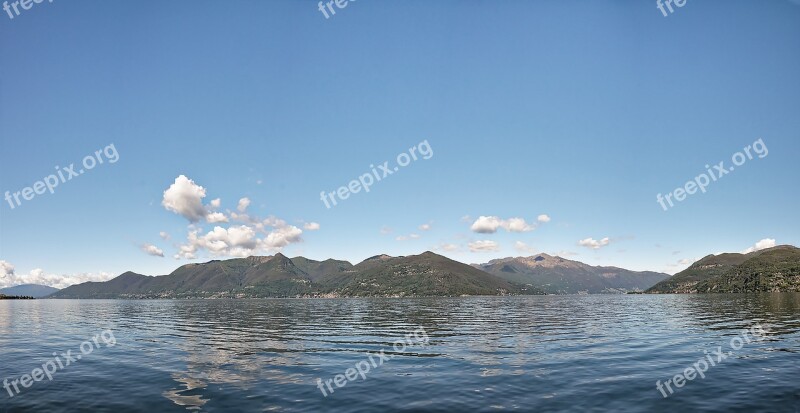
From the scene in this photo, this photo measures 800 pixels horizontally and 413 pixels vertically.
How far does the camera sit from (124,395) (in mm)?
Answer: 23250

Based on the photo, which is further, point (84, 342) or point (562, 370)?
point (84, 342)

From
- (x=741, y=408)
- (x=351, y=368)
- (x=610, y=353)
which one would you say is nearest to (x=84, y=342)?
(x=351, y=368)

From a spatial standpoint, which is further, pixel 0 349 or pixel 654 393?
pixel 0 349

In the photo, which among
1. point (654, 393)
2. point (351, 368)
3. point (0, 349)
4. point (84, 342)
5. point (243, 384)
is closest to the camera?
point (654, 393)

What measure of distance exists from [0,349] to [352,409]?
143 ft

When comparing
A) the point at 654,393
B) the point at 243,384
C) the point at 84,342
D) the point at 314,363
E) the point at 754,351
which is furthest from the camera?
the point at 84,342

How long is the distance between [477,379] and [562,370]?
21.6 feet

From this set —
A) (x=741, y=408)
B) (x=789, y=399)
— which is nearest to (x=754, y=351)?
(x=789, y=399)

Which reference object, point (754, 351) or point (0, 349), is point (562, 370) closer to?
point (754, 351)

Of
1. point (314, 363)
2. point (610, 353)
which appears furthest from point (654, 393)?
point (314, 363)

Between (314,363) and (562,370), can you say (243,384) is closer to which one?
(314,363)

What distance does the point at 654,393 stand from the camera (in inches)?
872

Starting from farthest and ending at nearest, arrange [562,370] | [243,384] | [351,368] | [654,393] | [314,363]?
[314,363], [351,368], [562,370], [243,384], [654,393]

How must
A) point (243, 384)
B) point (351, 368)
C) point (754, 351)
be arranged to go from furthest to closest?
point (754, 351), point (351, 368), point (243, 384)
